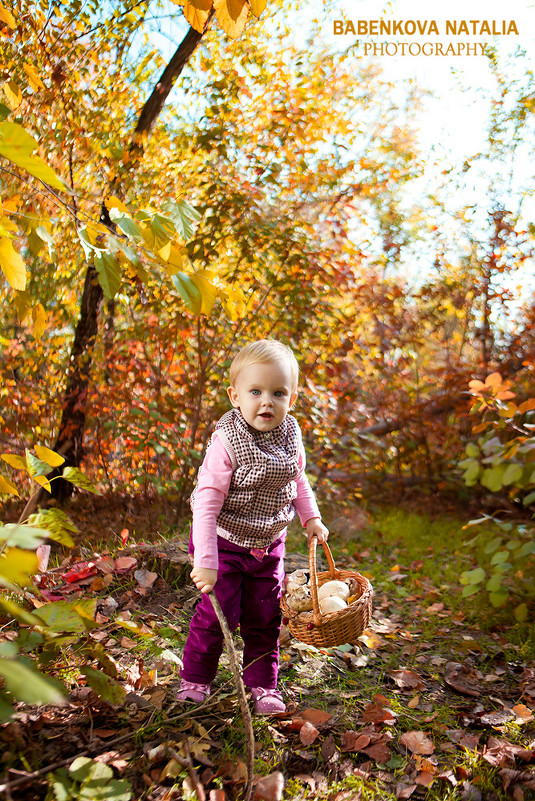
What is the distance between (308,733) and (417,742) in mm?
403

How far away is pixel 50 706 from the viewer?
2127 mm

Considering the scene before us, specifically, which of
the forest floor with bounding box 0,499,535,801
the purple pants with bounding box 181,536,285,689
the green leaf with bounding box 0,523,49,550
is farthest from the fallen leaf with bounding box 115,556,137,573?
the green leaf with bounding box 0,523,49,550

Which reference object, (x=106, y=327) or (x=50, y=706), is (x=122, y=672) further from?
(x=106, y=327)

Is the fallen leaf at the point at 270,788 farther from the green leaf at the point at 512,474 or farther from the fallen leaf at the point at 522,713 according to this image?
the green leaf at the point at 512,474

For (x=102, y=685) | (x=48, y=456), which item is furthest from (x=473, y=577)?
(x=48, y=456)

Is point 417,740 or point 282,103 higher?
point 282,103

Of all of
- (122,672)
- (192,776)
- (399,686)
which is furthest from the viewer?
(399,686)

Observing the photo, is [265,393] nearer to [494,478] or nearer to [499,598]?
[494,478]

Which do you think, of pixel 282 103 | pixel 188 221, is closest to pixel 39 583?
pixel 188 221

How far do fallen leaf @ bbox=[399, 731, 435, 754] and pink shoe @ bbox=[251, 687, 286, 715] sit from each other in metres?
0.46

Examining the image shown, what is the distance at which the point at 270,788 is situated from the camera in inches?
72.1

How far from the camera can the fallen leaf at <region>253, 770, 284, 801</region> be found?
1.81 meters

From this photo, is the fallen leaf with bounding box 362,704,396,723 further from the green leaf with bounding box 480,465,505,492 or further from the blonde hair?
the blonde hair

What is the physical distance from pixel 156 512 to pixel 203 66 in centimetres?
350
